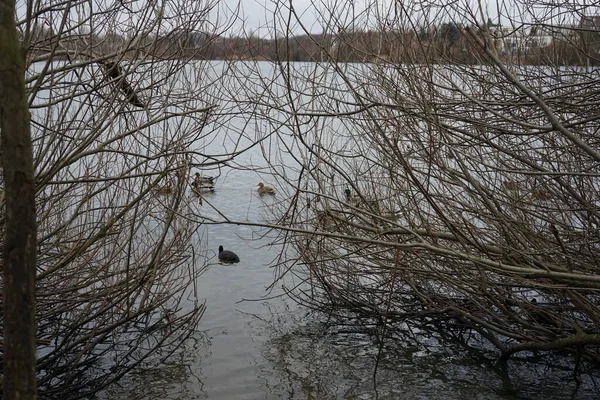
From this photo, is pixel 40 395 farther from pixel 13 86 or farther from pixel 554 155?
pixel 554 155

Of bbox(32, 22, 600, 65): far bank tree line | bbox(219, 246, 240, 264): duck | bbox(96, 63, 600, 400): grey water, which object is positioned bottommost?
bbox(96, 63, 600, 400): grey water

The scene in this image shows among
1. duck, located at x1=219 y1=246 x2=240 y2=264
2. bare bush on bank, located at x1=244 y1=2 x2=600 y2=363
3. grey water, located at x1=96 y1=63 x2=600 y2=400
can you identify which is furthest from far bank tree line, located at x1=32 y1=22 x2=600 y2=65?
duck, located at x1=219 y1=246 x2=240 y2=264

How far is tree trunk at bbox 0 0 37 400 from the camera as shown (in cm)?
208

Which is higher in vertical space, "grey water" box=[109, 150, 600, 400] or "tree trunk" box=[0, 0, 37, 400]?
"tree trunk" box=[0, 0, 37, 400]

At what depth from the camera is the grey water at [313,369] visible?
6773mm

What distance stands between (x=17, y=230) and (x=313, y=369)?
5649 mm

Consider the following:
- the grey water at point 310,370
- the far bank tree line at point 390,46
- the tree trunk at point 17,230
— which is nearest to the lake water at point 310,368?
the grey water at point 310,370

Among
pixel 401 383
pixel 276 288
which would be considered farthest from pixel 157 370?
pixel 276 288

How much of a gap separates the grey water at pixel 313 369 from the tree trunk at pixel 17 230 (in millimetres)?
4119

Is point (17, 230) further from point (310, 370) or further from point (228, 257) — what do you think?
point (228, 257)

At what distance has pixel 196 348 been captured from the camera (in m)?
8.03

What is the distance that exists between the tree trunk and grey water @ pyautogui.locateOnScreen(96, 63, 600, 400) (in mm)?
4119

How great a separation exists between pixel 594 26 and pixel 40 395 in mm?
5197

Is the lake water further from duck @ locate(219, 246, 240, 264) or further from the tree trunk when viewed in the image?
the tree trunk
